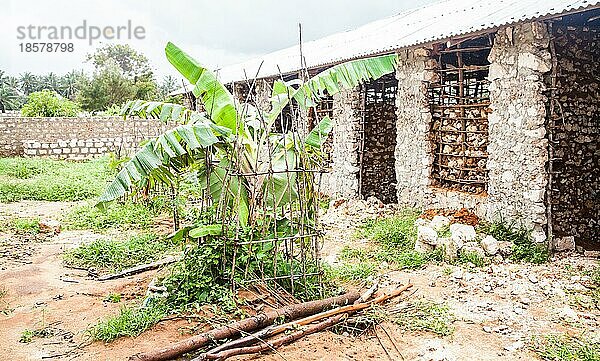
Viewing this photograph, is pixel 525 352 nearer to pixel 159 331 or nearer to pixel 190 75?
pixel 159 331

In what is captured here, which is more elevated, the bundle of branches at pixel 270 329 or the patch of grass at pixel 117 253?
the patch of grass at pixel 117 253

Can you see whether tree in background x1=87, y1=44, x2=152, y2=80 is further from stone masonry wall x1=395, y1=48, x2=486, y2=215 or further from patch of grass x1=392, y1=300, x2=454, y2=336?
patch of grass x1=392, y1=300, x2=454, y2=336

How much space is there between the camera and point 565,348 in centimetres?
450

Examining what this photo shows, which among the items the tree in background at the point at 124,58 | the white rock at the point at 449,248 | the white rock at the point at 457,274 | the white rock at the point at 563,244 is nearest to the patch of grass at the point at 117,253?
the white rock at the point at 449,248

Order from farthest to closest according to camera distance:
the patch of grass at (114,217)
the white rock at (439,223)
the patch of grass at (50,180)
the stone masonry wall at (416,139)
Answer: the patch of grass at (50,180)
the patch of grass at (114,217)
the stone masonry wall at (416,139)
the white rock at (439,223)

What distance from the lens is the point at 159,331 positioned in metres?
4.68

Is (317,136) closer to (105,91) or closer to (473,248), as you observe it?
(473,248)

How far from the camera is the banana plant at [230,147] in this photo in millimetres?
4898

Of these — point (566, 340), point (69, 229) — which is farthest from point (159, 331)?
point (69, 229)

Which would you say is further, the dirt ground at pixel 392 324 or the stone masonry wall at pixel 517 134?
the stone masonry wall at pixel 517 134

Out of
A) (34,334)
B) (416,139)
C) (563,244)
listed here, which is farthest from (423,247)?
(34,334)

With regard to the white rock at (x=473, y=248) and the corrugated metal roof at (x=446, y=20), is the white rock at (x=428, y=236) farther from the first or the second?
the corrugated metal roof at (x=446, y=20)

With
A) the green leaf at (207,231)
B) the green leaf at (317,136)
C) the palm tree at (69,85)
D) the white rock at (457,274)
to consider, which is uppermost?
the palm tree at (69,85)

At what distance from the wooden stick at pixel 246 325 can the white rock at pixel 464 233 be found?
231 centimetres
